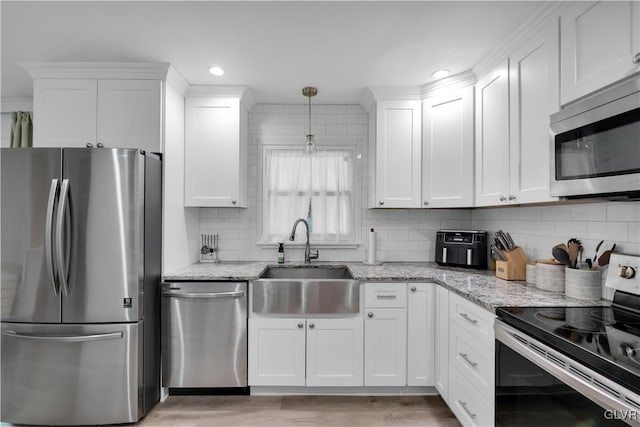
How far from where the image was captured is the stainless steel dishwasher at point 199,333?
2344 millimetres

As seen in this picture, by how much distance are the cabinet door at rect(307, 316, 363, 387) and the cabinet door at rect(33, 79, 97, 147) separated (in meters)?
2.16

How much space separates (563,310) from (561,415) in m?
0.55

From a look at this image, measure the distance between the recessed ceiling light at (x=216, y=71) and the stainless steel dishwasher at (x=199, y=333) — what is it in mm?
1562

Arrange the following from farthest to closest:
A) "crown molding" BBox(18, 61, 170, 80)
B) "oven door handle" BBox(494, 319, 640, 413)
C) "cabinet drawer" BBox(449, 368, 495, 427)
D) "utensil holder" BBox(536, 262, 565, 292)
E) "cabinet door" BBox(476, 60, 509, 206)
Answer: "crown molding" BBox(18, 61, 170, 80), "cabinet door" BBox(476, 60, 509, 206), "utensil holder" BBox(536, 262, 565, 292), "cabinet drawer" BBox(449, 368, 495, 427), "oven door handle" BBox(494, 319, 640, 413)

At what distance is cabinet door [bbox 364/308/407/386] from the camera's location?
2381 mm

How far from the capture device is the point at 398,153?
9.15 ft

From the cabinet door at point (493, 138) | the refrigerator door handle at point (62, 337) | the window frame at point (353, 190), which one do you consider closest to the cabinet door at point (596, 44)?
the cabinet door at point (493, 138)

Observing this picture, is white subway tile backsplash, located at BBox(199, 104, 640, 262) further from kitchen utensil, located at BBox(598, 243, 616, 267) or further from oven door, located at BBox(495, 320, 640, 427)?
oven door, located at BBox(495, 320, 640, 427)

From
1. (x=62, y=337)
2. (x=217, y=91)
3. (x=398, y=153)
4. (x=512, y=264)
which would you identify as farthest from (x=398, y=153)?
(x=62, y=337)

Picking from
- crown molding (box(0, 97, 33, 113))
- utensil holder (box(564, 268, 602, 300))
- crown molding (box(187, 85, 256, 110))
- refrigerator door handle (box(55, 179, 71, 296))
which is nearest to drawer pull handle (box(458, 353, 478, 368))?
utensil holder (box(564, 268, 602, 300))

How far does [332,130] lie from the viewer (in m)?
3.18

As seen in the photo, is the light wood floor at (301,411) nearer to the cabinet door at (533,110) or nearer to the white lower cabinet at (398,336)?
the white lower cabinet at (398,336)

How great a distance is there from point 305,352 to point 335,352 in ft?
0.71

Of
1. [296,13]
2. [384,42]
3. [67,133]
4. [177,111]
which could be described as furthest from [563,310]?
[67,133]
